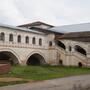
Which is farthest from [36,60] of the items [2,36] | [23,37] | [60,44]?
[2,36]

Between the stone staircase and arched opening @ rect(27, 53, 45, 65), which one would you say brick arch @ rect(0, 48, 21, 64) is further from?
the stone staircase

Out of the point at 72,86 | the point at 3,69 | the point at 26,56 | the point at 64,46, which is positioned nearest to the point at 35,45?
the point at 26,56

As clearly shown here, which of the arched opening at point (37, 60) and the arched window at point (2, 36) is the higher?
the arched window at point (2, 36)

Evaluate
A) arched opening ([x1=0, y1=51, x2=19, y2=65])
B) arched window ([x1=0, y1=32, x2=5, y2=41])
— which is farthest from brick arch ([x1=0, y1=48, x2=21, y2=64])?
arched window ([x1=0, y1=32, x2=5, y2=41])

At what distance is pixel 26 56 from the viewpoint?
44969mm

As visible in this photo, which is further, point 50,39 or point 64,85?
point 50,39

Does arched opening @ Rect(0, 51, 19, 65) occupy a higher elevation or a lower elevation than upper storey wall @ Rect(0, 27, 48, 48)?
lower

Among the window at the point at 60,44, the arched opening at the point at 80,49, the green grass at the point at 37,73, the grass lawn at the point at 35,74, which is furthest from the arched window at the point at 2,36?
the arched opening at the point at 80,49

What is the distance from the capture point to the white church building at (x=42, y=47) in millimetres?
42066

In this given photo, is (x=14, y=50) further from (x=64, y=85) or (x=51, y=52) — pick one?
(x=64, y=85)

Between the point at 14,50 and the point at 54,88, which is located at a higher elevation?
the point at 14,50

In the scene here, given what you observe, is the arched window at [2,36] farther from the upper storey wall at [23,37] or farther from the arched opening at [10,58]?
the arched opening at [10,58]

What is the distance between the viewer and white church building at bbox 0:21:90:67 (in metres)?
42.1

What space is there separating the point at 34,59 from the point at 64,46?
254 inches
